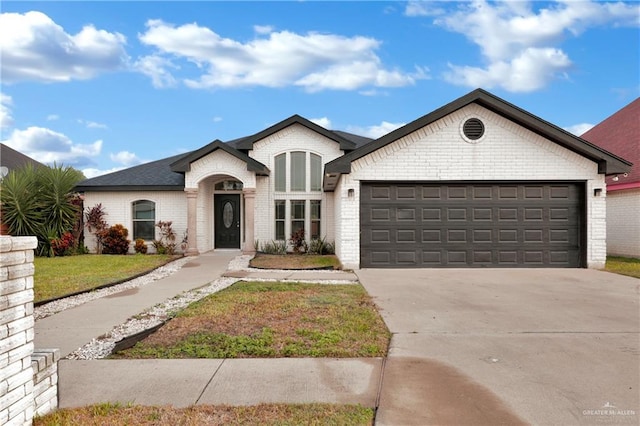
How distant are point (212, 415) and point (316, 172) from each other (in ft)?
45.7

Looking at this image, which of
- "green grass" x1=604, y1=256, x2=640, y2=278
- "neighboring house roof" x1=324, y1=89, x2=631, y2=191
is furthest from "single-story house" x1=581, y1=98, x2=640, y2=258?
"neighboring house roof" x1=324, y1=89, x2=631, y2=191

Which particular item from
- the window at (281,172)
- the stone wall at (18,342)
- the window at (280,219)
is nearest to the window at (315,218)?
the window at (280,219)

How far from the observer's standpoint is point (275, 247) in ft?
53.5

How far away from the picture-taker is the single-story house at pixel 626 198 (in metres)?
14.9

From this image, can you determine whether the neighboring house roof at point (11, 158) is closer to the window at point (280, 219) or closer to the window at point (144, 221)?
the window at point (144, 221)

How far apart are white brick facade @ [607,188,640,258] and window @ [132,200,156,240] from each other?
1789 centimetres

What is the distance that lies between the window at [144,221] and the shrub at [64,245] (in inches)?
87.1

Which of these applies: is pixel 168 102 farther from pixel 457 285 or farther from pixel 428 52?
pixel 457 285

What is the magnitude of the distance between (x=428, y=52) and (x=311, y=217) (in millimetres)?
7379

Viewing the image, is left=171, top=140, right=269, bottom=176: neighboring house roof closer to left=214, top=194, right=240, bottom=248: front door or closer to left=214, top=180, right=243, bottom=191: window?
left=214, top=180, right=243, bottom=191: window

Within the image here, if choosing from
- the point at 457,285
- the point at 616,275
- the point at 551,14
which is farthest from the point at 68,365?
the point at 551,14

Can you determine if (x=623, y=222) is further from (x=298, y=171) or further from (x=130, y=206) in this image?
(x=130, y=206)

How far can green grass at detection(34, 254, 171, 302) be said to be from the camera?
8883mm

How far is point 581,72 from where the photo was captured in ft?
48.0
